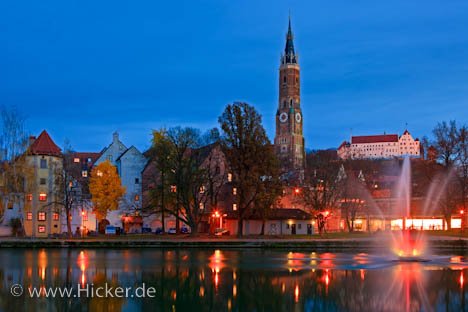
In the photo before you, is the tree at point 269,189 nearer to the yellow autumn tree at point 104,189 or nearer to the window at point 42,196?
the yellow autumn tree at point 104,189

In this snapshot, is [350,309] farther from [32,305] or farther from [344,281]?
[32,305]

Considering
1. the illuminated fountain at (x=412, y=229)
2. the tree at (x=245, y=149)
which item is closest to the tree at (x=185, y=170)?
the tree at (x=245, y=149)

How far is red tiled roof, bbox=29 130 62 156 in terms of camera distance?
79.6 m

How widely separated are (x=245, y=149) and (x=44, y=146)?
28770 mm

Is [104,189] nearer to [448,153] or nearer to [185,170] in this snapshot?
[185,170]

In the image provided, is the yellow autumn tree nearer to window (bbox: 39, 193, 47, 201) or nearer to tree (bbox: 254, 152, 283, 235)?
window (bbox: 39, 193, 47, 201)

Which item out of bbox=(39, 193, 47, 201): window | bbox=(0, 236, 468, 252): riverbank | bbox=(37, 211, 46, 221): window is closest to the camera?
bbox=(0, 236, 468, 252): riverbank

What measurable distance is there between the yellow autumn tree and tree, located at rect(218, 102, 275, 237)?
1757cm

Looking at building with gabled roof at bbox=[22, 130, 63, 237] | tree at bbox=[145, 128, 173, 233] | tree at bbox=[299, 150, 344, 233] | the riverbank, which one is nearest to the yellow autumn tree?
building with gabled roof at bbox=[22, 130, 63, 237]

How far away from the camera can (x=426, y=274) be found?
36.3 meters

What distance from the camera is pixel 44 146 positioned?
80438mm

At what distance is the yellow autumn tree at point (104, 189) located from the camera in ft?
258

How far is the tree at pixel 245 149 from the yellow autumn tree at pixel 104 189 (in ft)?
57.6

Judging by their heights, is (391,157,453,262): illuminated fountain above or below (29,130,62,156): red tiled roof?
below
